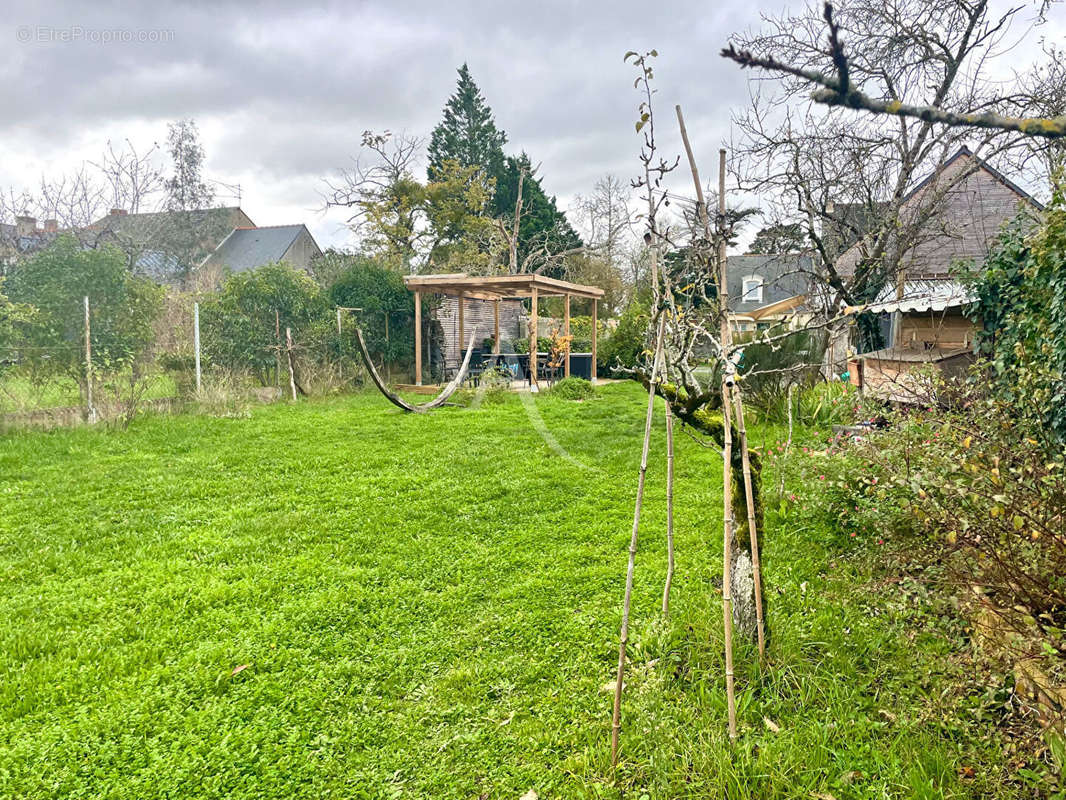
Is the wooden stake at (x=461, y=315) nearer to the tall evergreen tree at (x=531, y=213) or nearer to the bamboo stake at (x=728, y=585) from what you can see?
the tall evergreen tree at (x=531, y=213)

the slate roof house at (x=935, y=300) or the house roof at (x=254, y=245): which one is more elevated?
the house roof at (x=254, y=245)

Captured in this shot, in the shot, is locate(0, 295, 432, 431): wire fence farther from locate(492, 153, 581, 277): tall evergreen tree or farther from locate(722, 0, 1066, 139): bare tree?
locate(492, 153, 581, 277): tall evergreen tree

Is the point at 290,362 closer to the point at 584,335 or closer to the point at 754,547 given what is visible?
the point at 584,335

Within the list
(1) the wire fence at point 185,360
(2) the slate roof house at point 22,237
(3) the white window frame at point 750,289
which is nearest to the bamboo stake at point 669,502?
(3) the white window frame at point 750,289

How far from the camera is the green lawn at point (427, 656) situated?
5.80 feet

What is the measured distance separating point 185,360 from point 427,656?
27.3 ft

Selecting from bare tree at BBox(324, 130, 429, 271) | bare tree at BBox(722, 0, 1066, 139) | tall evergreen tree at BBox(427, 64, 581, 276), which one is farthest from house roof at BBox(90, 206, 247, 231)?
bare tree at BBox(722, 0, 1066, 139)

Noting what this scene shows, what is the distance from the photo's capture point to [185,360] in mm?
9016

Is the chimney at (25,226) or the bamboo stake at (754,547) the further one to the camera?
the chimney at (25,226)

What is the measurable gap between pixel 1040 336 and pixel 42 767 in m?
4.79

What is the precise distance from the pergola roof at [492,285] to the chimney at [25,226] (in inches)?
370

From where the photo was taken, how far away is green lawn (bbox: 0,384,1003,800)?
1767mm

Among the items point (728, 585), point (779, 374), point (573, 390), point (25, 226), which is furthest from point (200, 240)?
point (728, 585)

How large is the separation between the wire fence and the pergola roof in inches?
42.1
